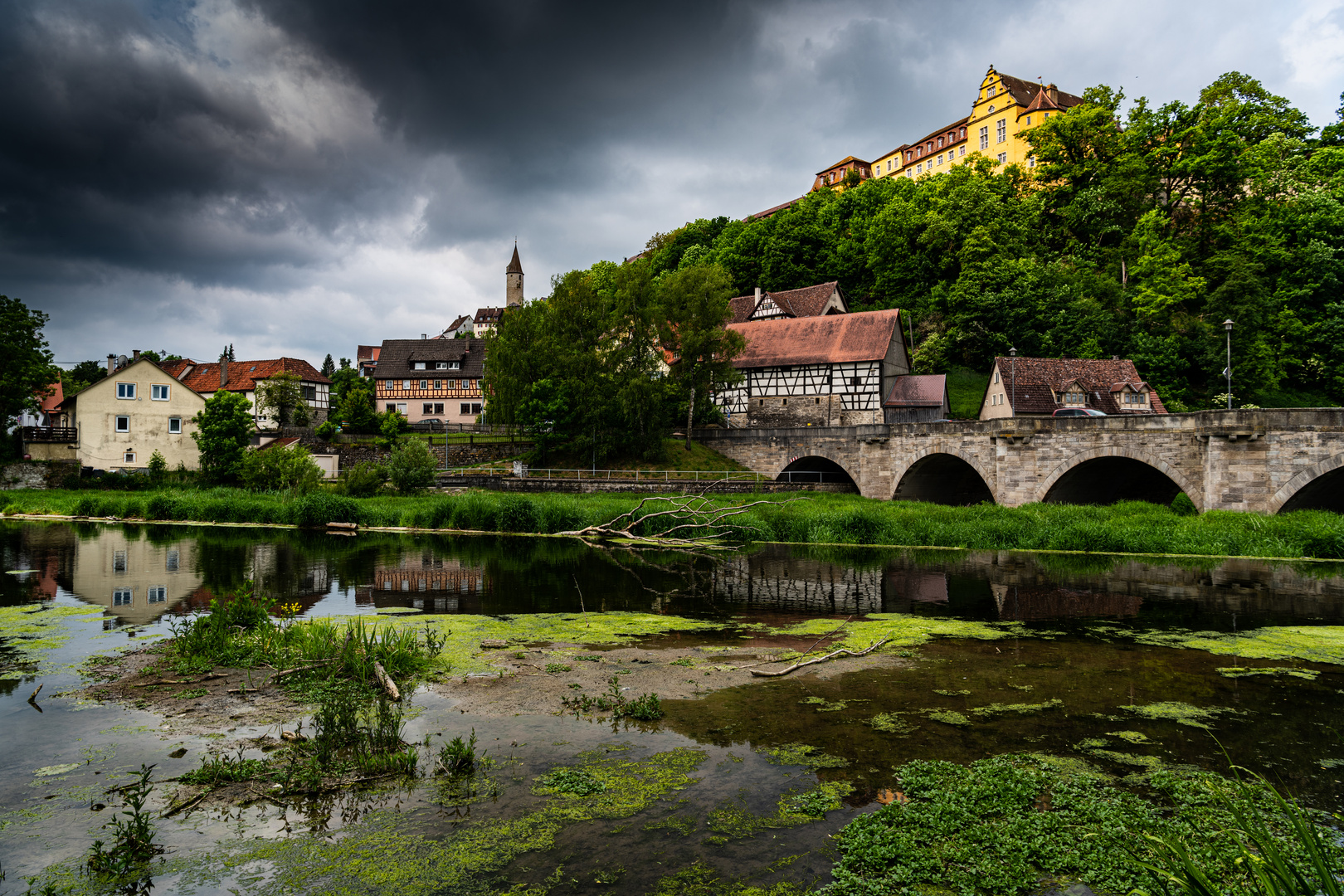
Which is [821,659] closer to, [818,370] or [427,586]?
[427,586]

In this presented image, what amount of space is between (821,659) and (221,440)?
39665 mm

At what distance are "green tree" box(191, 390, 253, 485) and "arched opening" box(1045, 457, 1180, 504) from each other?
40.5 metres

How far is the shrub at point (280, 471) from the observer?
35.0m

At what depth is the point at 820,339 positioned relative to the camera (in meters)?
53.1

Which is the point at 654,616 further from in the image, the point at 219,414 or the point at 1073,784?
the point at 219,414

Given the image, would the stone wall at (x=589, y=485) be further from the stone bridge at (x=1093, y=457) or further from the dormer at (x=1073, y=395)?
the dormer at (x=1073, y=395)

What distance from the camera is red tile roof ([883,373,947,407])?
161ft

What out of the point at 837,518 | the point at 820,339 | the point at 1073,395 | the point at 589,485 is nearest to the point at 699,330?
the point at 820,339

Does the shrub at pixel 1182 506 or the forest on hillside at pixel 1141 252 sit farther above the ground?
the forest on hillside at pixel 1141 252

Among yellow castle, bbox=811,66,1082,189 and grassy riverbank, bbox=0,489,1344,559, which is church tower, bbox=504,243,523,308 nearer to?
yellow castle, bbox=811,66,1082,189

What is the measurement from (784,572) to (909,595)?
4334 millimetres

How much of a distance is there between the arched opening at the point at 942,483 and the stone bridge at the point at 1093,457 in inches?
2.5

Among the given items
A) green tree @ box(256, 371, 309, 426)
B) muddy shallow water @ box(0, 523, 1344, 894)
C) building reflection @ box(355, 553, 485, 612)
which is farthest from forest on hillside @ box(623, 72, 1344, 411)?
building reflection @ box(355, 553, 485, 612)

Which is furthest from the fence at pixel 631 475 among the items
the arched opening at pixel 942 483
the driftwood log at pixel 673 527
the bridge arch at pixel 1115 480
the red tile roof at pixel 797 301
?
the red tile roof at pixel 797 301
